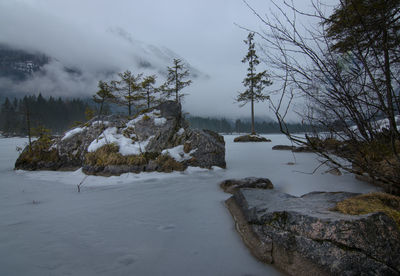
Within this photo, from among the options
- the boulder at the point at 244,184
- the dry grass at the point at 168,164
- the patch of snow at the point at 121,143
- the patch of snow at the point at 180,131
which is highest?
the patch of snow at the point at 180,131

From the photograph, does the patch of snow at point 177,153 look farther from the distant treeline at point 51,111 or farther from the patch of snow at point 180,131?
the distant treeline at point 51,111

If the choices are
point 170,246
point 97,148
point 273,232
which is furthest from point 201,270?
point 97,148

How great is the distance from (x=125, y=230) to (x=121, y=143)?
5.18 meters

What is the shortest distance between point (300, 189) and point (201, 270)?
11.9 ft

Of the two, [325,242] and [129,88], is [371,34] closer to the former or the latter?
[325,242]

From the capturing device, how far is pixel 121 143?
23.0 feet

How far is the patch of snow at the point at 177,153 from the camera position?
6.70 metres

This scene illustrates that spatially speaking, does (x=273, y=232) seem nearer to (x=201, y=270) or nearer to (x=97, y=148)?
(x=201, y=270)

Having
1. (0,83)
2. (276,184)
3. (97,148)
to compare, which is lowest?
(276,184)

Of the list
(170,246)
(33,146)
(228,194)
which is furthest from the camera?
(33,146)

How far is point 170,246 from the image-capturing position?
207 cm

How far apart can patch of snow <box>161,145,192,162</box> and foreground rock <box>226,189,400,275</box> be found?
472 cm

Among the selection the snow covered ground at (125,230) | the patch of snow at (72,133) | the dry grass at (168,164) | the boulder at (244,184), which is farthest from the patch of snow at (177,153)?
the patch of snow at (72,133)

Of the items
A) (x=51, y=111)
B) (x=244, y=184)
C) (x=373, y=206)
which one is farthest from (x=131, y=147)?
(x=51, y=111)
